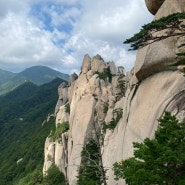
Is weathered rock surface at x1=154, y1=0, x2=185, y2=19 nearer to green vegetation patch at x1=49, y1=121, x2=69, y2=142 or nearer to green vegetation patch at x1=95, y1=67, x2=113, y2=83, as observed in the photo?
green vegetation patch at x1=95, y1=67, x2=113, y2=83

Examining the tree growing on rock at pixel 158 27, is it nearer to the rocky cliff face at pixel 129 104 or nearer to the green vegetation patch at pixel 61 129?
the rocky cliff face at pixel 129 104

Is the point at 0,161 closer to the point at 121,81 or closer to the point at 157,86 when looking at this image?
the point at 121,81

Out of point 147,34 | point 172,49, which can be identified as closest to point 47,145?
point 172,49

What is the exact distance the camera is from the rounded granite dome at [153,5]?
1649 inches

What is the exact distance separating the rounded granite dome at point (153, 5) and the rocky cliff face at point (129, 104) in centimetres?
295

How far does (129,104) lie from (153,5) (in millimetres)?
12093

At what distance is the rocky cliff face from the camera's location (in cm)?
3378

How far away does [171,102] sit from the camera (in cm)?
3058

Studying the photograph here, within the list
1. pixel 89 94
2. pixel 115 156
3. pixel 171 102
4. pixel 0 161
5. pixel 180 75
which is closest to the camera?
pixel 171 102

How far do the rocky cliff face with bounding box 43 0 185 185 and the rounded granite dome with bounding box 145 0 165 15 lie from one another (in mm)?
2948

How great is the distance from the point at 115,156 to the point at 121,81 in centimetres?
2843

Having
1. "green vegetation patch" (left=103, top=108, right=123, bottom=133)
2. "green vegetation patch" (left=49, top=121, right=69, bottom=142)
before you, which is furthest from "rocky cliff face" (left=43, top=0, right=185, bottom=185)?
"green vegetation patch" (left=49, top=121, right=69, bottom=142)

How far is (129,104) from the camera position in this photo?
44219mm

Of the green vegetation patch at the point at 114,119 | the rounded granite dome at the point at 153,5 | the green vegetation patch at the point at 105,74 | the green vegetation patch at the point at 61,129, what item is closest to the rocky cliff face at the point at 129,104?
the green vegetation patch at the point at 105,74
